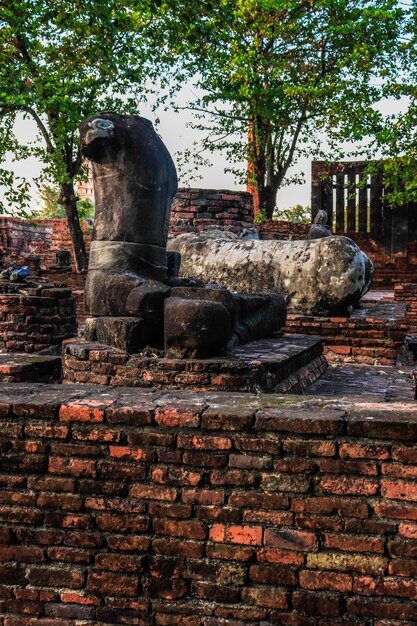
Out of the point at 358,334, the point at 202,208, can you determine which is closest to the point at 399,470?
the point at 358,334

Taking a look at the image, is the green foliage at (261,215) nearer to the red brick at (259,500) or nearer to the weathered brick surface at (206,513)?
the weathered brick surface at (206,513)

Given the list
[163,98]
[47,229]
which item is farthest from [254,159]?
[47,229]

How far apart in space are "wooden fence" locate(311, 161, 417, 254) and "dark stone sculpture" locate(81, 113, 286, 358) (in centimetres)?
1177

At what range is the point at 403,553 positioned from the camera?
1.93m

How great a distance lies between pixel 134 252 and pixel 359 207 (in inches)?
504

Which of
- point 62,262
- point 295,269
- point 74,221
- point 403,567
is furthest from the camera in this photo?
point 74,221

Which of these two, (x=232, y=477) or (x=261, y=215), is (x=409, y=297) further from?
(x=232, y=477)

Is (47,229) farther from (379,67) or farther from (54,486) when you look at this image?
(54,486)

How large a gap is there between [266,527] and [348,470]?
32 cm

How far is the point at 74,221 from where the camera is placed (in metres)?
12.9

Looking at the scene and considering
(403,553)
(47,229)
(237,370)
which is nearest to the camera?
(403,553)

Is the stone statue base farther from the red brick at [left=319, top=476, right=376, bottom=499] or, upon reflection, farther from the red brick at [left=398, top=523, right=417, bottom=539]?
the red brick at [left=398, top=523, right=417, bottom=539]

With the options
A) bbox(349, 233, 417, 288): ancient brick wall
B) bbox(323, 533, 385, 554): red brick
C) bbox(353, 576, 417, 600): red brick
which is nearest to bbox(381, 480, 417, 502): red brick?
bbox(323, 533, 385, 554): red brick

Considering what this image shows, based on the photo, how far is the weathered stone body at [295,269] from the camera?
5.90 m
